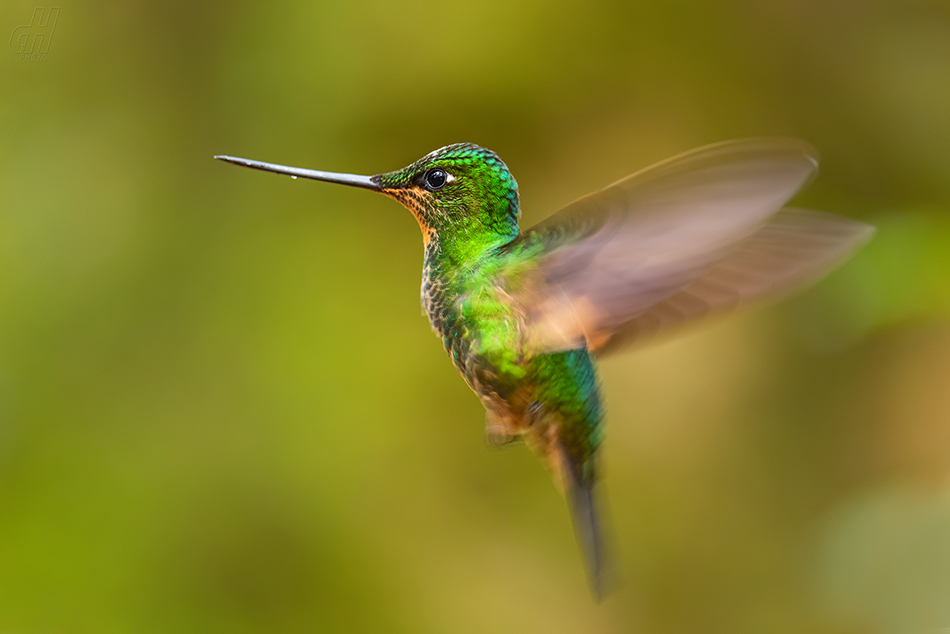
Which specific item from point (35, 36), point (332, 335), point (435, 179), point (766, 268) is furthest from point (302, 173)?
point (35, 36)

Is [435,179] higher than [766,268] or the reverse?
higher

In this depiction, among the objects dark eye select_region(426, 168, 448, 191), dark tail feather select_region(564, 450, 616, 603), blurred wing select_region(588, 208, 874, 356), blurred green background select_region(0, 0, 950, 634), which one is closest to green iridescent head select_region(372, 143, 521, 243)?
dark eye select_region(426, 168, 448, 191)

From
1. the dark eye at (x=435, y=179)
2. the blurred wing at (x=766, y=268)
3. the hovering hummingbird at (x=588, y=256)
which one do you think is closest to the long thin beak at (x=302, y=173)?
the hovering hummingbird at (x=588, y=256)

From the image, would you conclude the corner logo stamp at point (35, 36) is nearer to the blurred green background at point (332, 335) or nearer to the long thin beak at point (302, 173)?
the blurred green background at point (332, 335)

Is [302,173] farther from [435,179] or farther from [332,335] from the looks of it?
[332,335]

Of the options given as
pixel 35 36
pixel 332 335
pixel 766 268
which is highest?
pixel 35 36

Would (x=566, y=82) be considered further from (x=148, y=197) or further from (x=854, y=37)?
(x=148, y=197)

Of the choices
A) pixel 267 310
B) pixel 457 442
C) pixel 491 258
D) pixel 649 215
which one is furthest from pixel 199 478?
pixel 649 215

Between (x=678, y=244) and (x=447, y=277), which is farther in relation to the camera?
(x=447, y=277)
